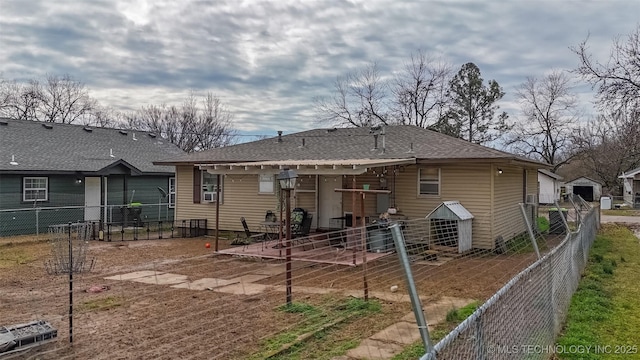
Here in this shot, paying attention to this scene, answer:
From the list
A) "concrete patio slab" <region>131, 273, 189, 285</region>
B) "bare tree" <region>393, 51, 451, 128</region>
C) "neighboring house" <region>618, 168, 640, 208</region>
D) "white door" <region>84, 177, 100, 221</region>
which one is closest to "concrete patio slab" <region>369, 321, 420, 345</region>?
"concrete patio slab" <region>131, 273, 189, 285</region>

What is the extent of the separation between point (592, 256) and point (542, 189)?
30092 millimetres

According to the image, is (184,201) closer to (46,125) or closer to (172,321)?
(46,125)

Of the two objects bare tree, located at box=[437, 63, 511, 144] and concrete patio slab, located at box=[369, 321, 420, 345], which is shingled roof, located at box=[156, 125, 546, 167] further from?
bare tree, located at box=[437, 63, 511, 144]

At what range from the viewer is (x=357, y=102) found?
35688 mm

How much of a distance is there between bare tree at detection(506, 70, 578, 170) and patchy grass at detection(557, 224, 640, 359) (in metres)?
31.1

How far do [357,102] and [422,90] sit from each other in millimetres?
5015

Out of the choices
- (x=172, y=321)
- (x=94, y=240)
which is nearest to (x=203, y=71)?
(x=94, y=240)

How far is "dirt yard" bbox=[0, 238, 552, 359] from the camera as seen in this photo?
5242 mm

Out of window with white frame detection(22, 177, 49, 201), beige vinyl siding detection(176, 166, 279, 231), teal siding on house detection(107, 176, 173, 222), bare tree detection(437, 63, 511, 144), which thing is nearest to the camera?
beige vinyl siding detection(176, 166, 279, 231)

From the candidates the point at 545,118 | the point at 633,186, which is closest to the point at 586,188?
the point at 633,186

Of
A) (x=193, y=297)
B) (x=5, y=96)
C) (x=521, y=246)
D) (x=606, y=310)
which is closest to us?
(x=606, y=310)

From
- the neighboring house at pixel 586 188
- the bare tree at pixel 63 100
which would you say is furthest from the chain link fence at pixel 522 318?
the neighboring house at pixel 586 188

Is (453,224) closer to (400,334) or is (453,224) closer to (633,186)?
(400,334)

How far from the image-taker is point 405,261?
2.87 m
